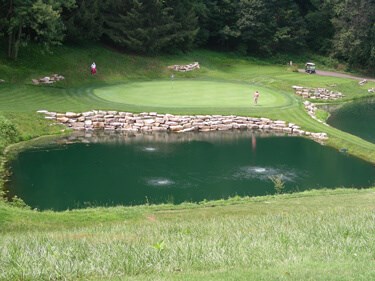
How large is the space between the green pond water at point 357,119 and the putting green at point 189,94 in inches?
181

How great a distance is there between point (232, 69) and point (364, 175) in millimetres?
36692

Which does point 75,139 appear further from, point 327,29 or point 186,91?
point 327,29

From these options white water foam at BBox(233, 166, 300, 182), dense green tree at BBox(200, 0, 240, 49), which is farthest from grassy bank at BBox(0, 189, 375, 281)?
dense green tree at BBox(200, 0, 240, 49)

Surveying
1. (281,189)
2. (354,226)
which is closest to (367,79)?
(281,189)

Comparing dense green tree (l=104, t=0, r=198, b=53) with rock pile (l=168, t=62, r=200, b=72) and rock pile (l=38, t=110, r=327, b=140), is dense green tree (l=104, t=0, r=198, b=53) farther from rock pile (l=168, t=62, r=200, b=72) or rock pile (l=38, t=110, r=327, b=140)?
rock pile (l=38, t=110, r=327, b=140)

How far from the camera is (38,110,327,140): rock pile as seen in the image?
→ 37.3 metres

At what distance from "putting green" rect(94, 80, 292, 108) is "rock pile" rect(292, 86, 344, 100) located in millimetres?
4034

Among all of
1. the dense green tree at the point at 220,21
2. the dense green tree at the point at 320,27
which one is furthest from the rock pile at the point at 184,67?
the dense green tree at the point at 320,27

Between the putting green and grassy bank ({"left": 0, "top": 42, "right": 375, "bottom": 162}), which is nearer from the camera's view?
grassy bank ({"left": 0, "top": 42, "right": 375, "bottom": 162})

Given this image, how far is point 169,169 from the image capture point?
28.8m

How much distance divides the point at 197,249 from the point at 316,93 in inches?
1744

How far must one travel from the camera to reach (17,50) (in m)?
48.4

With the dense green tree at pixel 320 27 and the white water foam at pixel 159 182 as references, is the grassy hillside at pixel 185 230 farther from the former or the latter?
the dense green tree at pixel 320 27

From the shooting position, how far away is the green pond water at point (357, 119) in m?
41.6
